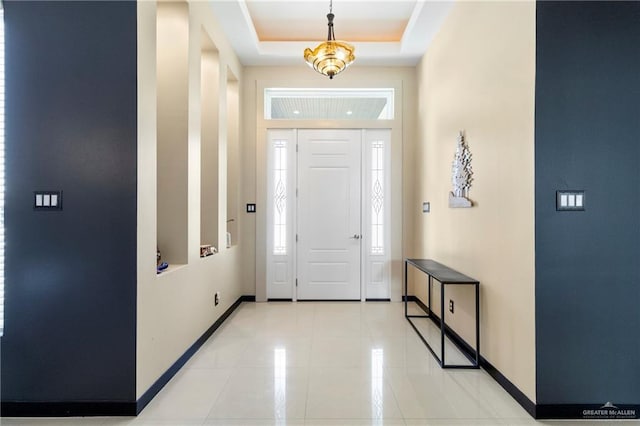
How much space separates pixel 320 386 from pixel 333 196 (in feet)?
9.50

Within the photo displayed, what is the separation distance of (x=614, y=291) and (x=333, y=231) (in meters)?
3.31

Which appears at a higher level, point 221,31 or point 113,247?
point 221,31

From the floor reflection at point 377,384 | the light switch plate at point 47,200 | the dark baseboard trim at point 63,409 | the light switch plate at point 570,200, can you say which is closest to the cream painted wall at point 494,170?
the light switch plate at point 570,200

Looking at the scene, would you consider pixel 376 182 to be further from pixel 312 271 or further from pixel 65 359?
pixel 65 359

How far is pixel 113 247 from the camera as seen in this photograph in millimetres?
2150

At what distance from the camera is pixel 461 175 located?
320cm

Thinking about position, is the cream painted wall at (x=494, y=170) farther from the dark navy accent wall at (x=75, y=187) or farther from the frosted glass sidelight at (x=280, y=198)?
the dark navy accent wall at (x=75, y=187)

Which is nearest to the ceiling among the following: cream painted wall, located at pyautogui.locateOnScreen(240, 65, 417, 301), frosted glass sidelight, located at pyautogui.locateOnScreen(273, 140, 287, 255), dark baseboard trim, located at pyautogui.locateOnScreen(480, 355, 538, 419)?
cream painted wall, located at pyautogui.locateOnScreen(240, 65, 417, 301)

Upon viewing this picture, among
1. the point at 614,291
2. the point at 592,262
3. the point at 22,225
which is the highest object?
the point at 22,225

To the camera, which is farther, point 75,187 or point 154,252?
point 154,252

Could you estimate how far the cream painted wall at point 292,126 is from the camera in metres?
4.95

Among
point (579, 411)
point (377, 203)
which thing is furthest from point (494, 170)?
point (377, 203)

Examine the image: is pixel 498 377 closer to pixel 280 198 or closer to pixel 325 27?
pixel 280 198

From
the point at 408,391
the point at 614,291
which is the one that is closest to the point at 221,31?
the point at 408,391
